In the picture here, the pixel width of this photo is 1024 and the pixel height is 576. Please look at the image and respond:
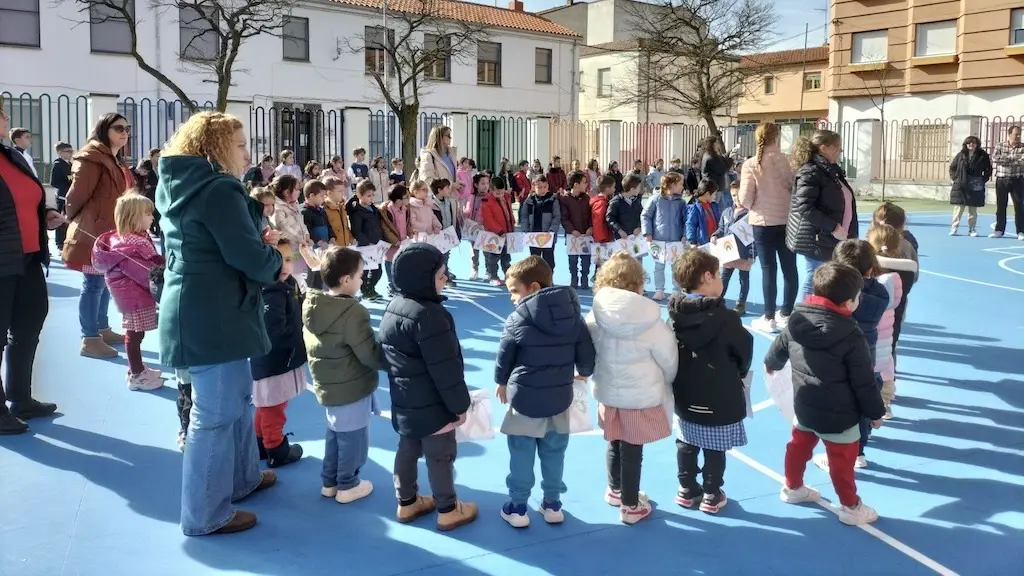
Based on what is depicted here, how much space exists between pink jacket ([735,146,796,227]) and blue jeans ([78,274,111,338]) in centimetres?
597

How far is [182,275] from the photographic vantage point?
4.12 m

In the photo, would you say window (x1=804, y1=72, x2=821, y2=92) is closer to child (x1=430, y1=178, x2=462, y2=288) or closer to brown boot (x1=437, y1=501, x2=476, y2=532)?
child (x1=430, y1=178, x2=462, y2=288)

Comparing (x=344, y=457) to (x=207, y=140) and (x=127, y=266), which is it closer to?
(x=207, y=140)

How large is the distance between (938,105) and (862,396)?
31656 mm

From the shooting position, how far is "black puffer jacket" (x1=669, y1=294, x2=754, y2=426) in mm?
4504

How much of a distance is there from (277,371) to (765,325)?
553 centimetres

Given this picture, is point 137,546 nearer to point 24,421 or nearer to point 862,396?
point 24,421

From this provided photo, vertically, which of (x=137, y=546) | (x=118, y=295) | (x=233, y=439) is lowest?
(x=137, y=546)

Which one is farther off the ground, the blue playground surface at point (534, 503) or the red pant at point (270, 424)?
the red pant at point (270, 424)

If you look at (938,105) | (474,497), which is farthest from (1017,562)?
(938,105)

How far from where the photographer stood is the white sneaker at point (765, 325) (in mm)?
9062

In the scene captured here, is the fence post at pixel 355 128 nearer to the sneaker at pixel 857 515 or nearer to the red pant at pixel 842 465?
the red pant at pixel 842 465

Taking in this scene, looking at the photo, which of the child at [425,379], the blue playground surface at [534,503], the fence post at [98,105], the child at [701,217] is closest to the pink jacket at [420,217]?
the child at [701,217]

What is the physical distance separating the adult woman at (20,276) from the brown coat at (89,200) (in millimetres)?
983
